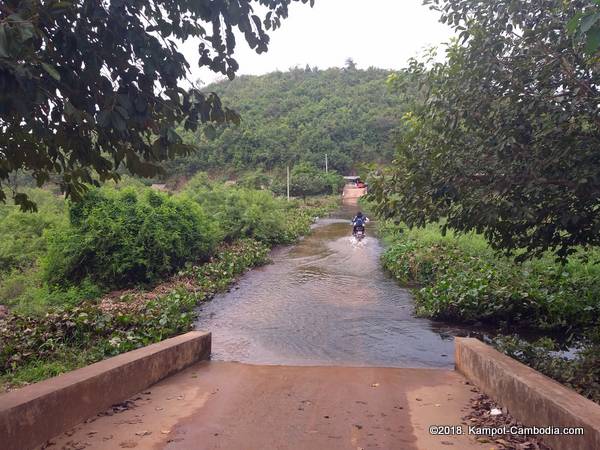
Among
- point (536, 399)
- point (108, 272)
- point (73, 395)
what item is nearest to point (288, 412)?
point (73, 395)

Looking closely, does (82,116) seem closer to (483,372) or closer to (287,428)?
(287,428)

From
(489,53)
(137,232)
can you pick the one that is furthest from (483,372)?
(137,232)

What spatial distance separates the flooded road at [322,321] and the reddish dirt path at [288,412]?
6.03 ft

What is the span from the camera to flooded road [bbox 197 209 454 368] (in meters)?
9.39

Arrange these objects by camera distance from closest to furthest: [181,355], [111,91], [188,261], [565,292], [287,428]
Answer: [111,91]
[287,428]
[181,355]
[565,292]
[188,261]

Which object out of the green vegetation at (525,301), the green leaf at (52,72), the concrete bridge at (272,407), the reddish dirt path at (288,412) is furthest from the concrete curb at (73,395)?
the green vegetation at (525,301)

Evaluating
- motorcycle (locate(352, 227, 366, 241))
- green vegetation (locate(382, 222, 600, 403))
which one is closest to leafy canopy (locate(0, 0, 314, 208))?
green vegetation (locate(382, 222, 600, 403))

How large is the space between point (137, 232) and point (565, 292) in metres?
10.6

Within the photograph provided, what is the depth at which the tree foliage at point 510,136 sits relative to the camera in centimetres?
618

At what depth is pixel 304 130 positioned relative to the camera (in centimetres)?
6819

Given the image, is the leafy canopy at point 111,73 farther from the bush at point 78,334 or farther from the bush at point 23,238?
the bush at point 23,238

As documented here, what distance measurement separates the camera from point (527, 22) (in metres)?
6.74

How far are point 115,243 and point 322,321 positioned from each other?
20.4ft

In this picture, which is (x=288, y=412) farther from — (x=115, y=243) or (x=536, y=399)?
(x=115, y=243)
